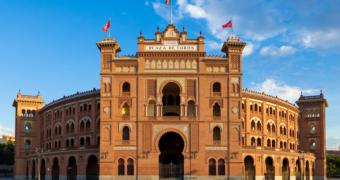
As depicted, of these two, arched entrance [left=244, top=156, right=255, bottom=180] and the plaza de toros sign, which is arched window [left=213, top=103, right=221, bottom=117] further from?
arched entrance [left=244, top=156, right=255, bottom=180]

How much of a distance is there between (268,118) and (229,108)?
2463 centimetres

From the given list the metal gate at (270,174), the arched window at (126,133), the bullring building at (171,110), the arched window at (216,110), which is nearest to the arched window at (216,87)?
the bullring building at (171,110)

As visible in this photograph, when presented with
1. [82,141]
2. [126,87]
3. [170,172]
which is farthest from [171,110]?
[82,141]

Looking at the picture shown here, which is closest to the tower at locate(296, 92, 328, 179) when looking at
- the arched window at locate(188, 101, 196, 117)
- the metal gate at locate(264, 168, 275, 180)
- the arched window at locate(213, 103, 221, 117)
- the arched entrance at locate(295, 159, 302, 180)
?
the arched entrance at locate(295, 159, 302, 180)

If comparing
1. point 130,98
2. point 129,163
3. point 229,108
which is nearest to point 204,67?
point 229,108

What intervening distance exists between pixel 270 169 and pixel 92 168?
30.8 m

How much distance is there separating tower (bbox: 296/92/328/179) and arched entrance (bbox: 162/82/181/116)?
4390cm

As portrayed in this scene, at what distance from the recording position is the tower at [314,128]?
113 m

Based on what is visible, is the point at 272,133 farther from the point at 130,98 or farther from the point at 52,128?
the point at 52,128

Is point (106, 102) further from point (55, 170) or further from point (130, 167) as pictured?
point (55, 170)

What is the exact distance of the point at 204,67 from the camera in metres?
76.9

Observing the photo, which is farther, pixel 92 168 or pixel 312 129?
pixel 312 129

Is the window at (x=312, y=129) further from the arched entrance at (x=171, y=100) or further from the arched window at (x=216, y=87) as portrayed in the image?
the arched window at (x=216, y=87)

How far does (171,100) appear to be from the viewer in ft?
272
